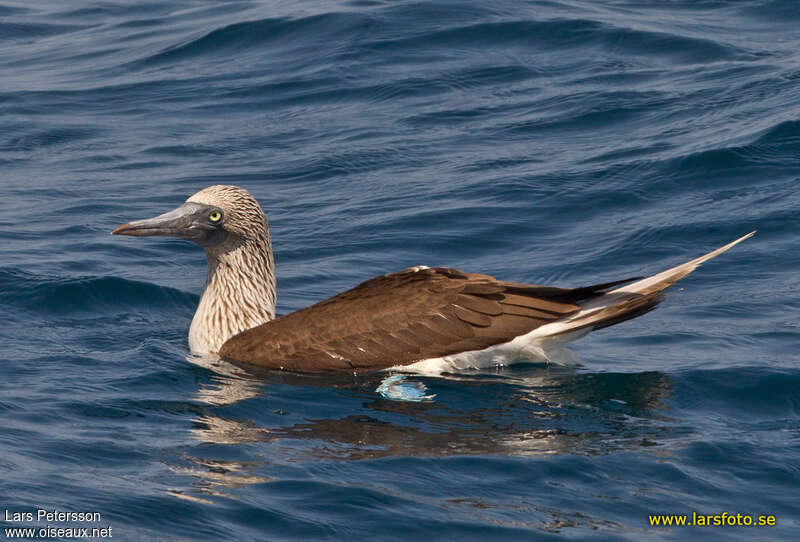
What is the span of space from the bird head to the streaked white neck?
10cm

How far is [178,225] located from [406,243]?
130 inches

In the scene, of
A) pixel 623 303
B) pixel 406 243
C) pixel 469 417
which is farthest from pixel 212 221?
pixel 623 303

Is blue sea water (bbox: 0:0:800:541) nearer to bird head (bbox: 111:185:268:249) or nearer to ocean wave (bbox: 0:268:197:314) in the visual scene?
ocean wave (bbox: 0:268:197:314)

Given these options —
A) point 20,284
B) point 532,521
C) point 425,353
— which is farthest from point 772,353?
point 20,284

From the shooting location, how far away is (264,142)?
15703 mm

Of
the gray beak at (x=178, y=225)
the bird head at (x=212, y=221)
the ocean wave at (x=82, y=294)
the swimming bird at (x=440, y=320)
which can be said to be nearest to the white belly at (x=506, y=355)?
the swimming bird at (x=440, y=320)

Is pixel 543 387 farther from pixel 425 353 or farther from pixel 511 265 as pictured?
pixel 511 265

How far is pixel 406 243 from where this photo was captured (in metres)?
12.8

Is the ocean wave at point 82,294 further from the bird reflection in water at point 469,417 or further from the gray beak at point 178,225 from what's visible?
the bird reflection in water at point 469,417

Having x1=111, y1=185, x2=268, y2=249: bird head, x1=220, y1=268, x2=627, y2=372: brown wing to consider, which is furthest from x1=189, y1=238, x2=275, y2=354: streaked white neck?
x1=220, y1=268, x2=627, y2=372: brown wing

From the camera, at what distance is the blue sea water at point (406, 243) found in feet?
23.6

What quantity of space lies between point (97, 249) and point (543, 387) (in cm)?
551

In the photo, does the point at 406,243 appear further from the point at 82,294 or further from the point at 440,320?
the point at 440,320

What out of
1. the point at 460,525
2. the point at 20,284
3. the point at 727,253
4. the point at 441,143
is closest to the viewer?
the point at 460,525
